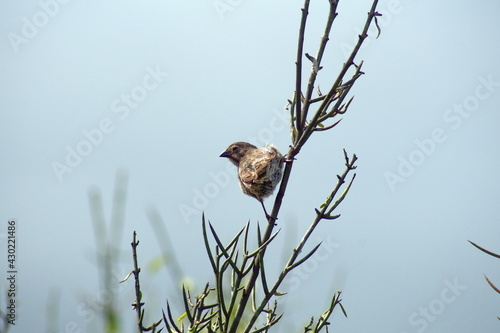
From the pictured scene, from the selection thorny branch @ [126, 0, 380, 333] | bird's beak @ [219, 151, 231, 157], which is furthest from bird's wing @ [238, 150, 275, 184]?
thorny branch @ [126, 0, 380, 333]

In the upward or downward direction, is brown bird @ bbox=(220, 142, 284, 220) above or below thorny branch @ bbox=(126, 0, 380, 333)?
above

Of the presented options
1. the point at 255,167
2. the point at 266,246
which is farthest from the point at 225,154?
the point at 266,246

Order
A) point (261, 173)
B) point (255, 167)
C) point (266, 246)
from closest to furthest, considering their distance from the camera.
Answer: point (266, 246), point (261, 173), point (255, 167)

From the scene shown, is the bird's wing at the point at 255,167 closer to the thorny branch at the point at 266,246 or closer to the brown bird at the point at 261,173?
the brown bird at the point at 261,173

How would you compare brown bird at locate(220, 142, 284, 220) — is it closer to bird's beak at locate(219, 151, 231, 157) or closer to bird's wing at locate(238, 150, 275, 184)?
bird's wing at locate(238, 150, 275, 184)

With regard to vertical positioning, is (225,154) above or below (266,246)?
above

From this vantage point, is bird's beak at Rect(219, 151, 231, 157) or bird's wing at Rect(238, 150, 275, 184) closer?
bird's wing at Rect(238, 150, 275, 184)

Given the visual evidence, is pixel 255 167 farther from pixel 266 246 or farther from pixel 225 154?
pixel 266 246

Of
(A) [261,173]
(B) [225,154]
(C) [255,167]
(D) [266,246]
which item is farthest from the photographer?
(B) [225,154]

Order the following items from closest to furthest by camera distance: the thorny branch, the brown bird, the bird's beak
Result: 1. the thorny branch
2. the brown bird
3. the bird's beak

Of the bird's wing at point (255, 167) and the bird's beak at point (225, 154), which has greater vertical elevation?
the bird's beak at point (225, 154)

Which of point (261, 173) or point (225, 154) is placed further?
point (225, 154)

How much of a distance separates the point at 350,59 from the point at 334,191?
1.38 feet

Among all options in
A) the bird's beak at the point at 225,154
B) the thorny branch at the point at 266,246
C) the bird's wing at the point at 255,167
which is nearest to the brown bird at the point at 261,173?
the bird's wing at the point at 255,167
